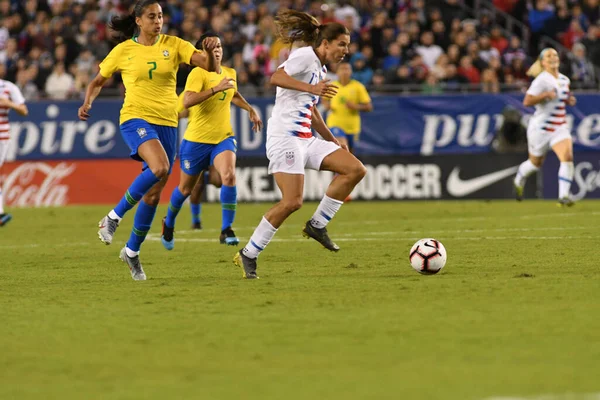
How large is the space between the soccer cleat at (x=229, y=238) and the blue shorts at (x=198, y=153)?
786 mm

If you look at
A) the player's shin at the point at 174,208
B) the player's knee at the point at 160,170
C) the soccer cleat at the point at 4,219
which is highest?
the player's knee at the point at 160,170

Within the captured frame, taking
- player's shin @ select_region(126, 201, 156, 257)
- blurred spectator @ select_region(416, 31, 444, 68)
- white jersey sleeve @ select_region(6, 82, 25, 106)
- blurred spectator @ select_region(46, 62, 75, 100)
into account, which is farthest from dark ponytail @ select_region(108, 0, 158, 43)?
blurred spectator @ select_region(416, 31, 444, 68)

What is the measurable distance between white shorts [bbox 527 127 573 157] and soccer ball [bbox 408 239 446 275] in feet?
31.9

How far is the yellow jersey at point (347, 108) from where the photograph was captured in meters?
20.8

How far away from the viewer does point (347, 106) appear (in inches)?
810

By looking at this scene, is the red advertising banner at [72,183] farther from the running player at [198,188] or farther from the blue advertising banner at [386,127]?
the running player at [198,188]

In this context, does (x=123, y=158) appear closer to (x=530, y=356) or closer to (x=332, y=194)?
(x=332, y=194)

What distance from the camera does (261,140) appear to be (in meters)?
22.5

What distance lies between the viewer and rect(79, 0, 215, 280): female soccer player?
1001cm

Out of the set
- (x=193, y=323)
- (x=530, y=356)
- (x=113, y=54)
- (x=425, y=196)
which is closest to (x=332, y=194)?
(x=113, y=54)

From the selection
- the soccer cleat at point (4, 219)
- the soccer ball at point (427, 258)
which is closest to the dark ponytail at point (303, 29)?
the soccer ball at point (427, 258)

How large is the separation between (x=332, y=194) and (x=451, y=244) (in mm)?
2602

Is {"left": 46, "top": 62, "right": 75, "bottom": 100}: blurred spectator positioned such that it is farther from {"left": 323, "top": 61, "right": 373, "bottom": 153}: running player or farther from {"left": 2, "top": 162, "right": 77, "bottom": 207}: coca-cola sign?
{"left": 323, "top": 61, "right": 373, "bottom": 153}: running player

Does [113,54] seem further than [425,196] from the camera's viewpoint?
No
